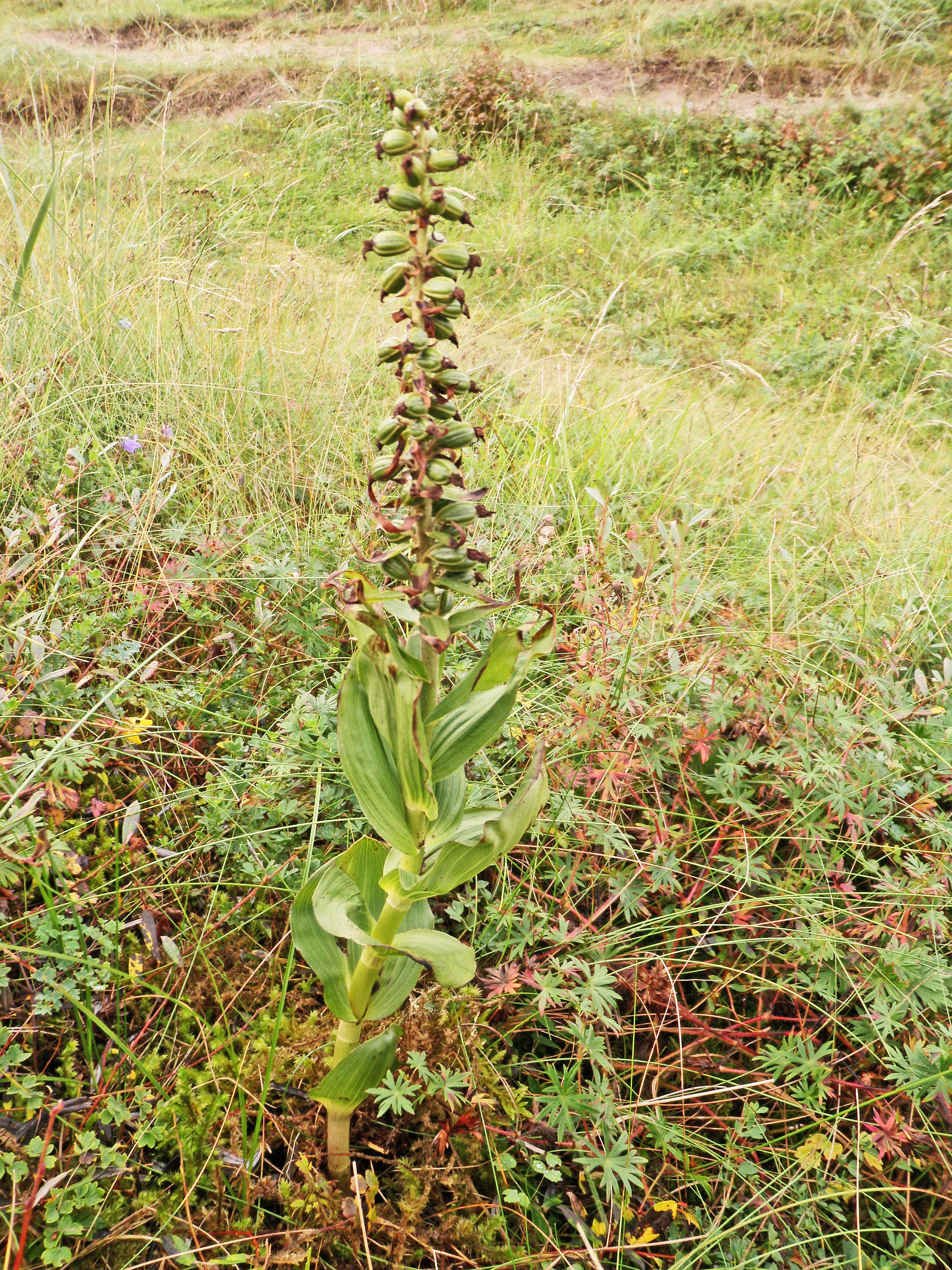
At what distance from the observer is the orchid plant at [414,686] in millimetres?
1292

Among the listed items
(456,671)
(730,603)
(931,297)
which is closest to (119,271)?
(456,671)

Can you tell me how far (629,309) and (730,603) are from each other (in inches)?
240

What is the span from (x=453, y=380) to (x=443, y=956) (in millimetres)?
953

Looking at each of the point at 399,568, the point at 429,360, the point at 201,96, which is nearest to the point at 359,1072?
the point at 399,568

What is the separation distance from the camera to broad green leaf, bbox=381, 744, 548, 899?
1398 millimetres

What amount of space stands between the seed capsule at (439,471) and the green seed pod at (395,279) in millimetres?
262

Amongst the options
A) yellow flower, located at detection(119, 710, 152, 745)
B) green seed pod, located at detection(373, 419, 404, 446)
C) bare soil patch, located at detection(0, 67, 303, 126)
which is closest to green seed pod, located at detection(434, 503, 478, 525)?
green seed pod, located at detection(373, 419, 404, 446)

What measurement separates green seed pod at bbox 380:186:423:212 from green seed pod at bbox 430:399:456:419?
0.22 meters

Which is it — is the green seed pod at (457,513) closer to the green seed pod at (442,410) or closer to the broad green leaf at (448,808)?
the green seed pod at (442,410)

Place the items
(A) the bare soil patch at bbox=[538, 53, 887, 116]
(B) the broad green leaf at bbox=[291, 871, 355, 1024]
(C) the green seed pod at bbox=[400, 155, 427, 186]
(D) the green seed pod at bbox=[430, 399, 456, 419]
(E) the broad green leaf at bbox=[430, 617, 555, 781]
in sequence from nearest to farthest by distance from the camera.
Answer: (C) the green seed pod at bbox=[400, 155, 427, 186] < (D) the green seed pod at bbox=[430, 399, 456, 419] < (E) the broad green leaf at bbox=[430, 617, 555, 781] < (B) the broad green leaf at bbox=[291, 871, 355, 1024] < (A) the bare soil patch at bbox=[538, 53, 887, 116]

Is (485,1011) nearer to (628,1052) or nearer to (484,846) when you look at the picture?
(628,1052)

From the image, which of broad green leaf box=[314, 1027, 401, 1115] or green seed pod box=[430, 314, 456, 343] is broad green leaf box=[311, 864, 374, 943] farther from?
green seed pod box=[430, 314, 456, 343]

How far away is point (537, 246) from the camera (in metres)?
8.72

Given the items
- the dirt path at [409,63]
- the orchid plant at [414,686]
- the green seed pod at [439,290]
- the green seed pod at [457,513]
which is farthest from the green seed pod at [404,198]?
the dirt path at [409,63]
